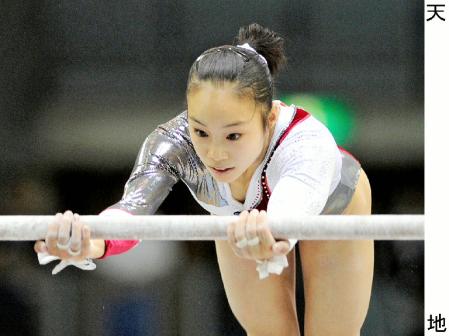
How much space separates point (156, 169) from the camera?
1438 mm

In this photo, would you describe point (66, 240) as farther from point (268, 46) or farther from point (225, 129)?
point (268, 46)

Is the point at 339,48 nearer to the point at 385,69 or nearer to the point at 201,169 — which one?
the point at 385,69

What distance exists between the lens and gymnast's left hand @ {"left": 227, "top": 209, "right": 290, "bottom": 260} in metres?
1.21

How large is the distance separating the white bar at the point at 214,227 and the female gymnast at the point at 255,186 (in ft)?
0.07

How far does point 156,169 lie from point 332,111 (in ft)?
4.06

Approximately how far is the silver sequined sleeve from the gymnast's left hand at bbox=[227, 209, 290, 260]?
23 cm

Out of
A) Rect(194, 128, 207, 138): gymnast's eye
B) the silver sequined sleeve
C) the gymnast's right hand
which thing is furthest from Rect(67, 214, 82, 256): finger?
Rect(194, 128, 207, 138): gymnast's eye

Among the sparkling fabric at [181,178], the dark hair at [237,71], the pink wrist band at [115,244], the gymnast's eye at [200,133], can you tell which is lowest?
the pink wrist band at [115,244]

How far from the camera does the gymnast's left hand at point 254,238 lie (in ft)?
3.96

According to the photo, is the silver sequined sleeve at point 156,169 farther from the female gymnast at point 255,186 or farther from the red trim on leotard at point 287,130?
the red trim on leotard at point 287,130

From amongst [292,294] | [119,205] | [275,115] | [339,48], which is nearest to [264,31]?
[275,115]

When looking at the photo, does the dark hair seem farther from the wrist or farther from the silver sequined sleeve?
the wrist

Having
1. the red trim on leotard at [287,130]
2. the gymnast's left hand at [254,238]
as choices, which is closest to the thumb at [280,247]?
the gymnast's left hand at [254,238]

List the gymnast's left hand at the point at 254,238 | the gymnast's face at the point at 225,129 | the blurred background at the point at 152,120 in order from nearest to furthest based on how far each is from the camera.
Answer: the gymnast's left hand at the point at 254,238, the gymnast's face at the point at 225,129, the blurred background at the point at 152,120
